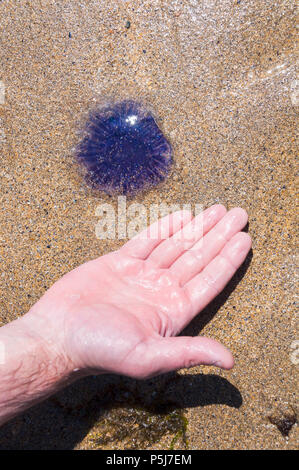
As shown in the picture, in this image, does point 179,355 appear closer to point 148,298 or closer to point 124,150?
point 148,298

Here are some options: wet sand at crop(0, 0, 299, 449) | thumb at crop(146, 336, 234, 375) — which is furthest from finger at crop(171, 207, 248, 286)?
thumb at crop(146, 336, 234, 375)

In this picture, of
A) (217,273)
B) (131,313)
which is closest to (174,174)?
(217,273)

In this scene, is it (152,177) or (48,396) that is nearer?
(48,396)

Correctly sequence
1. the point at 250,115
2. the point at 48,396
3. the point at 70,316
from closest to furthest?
the point at 70,316, the point at 48,396, the point at 250,115

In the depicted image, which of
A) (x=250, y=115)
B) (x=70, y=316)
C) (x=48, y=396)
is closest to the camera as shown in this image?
(x=70, y=316)

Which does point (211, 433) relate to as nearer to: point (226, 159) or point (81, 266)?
point (81, 266)
